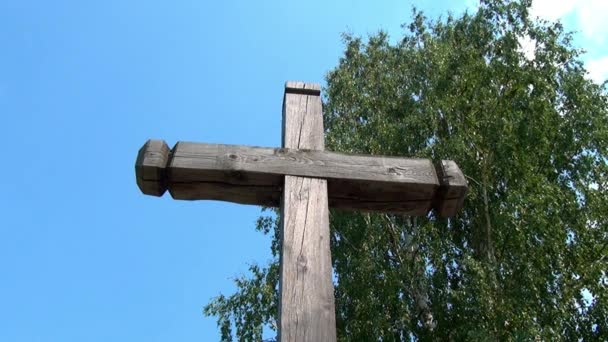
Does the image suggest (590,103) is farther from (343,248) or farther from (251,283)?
(251,283)

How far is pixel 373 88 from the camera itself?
44.8 ft

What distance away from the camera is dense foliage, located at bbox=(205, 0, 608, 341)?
8.45m

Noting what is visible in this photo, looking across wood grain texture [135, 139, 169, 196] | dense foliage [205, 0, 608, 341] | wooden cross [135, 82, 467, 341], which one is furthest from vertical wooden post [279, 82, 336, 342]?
dense foliage [205, 0, 608, 341]

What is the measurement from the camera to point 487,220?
31.8 feet

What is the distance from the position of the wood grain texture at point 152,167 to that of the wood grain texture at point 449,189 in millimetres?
1353

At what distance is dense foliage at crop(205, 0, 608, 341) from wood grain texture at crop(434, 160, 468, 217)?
4.86 metres

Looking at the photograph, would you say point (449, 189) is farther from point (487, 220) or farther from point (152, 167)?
point (487, 220)

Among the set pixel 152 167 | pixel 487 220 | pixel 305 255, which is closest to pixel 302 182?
pixel 305 255

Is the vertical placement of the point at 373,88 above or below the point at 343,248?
above

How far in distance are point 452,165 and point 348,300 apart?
7132 mm

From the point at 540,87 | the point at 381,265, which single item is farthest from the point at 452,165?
the point at 540,87

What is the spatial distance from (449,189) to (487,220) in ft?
22.8

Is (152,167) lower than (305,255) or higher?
higher

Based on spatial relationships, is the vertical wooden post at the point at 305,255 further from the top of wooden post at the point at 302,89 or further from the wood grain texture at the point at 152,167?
the wood grain texture at the point at 152,167
